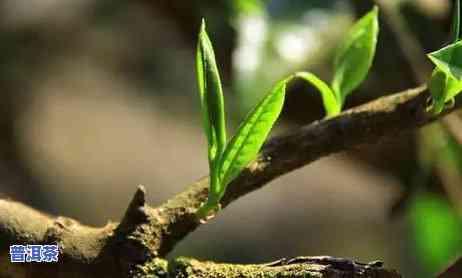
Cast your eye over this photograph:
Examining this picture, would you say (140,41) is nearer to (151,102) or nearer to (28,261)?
(151,102)

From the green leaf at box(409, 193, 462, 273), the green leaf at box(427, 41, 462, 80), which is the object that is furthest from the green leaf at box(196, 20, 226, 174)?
the green leaf at box(409, 193, 462, 273)

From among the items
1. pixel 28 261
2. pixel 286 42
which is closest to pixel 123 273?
pixel 28 261

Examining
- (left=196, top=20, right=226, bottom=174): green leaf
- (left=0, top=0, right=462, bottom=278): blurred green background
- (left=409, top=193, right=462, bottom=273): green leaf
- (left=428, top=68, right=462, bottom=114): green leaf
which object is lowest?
(left=409, top=193, right=462, bottom=273): green leaf

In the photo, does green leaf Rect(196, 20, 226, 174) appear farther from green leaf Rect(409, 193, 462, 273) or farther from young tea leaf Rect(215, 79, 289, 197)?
green leaf Rect(409, 193, 462, 273)

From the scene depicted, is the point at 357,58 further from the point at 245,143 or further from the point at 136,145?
the point at 136,145

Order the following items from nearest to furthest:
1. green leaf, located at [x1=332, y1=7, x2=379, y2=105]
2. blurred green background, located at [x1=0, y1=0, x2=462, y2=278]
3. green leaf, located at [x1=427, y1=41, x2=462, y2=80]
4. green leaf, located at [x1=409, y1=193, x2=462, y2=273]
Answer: green leaf, located at [x1=427, y1=41, x2=462, y2=80], green leaf, located at [x1=332, y1=7, x2=379, y2=105], green leaf, located at [x1=409, y1=193, x2=462, y2=273], blurred green background, located at [x1=0, y1=0, x2=462, y2=278]

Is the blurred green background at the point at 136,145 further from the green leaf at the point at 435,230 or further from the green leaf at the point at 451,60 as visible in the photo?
the green leaf at the point at 451,60

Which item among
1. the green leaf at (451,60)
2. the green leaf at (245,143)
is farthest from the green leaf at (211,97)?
the green leaf at (451,60)

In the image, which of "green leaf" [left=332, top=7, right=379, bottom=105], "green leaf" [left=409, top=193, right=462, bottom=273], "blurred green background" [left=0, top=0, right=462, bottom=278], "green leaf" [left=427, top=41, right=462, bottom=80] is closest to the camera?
"green leaf" [left=427, top=41, right=462, bottom=80]
